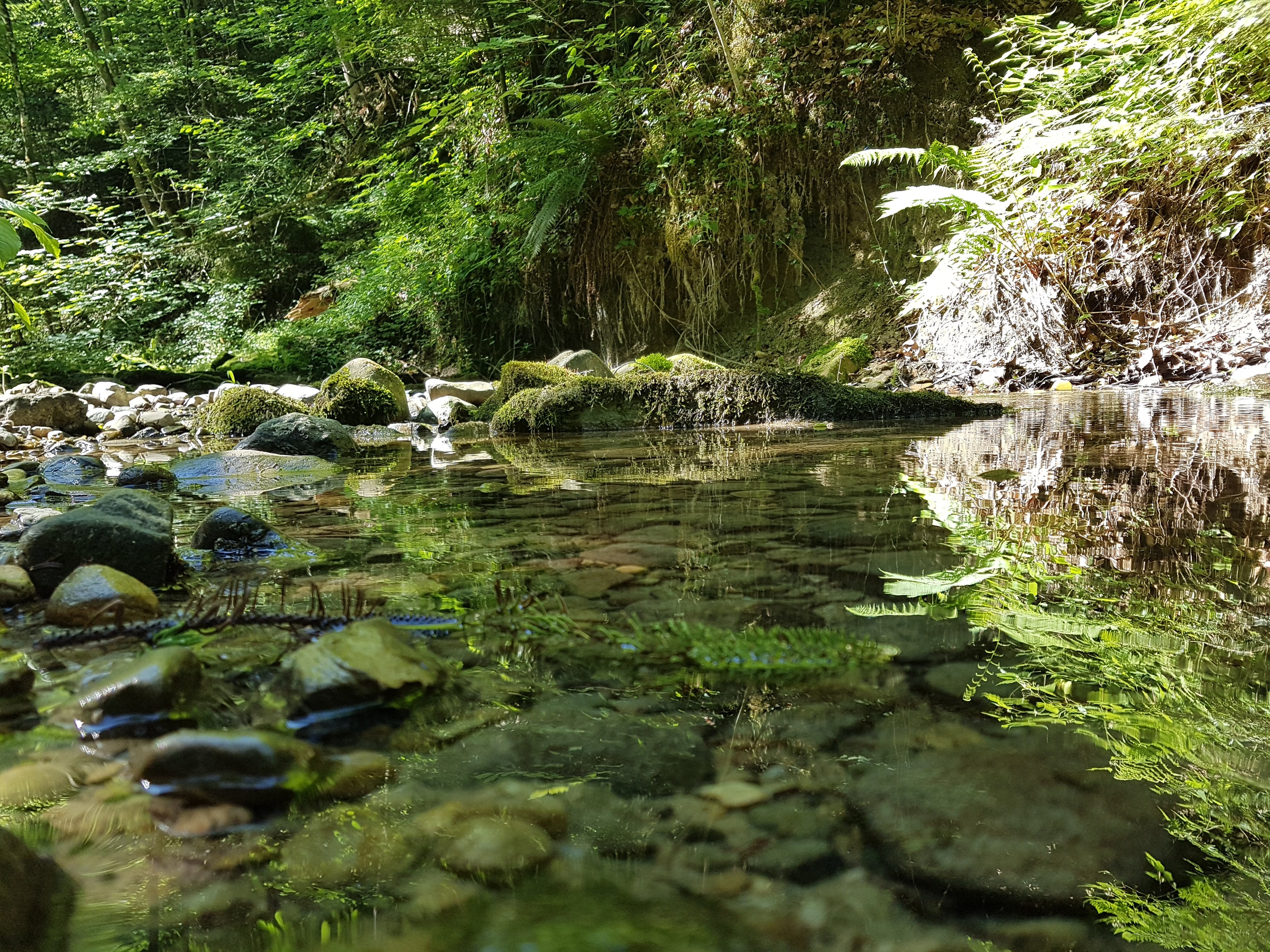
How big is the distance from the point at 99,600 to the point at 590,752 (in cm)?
118

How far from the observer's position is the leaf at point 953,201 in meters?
6.39

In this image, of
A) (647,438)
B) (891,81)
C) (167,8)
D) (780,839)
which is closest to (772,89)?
(891,81)

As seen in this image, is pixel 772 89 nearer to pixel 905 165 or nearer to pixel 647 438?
pixel 905 165

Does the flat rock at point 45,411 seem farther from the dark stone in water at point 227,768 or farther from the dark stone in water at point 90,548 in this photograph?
the dark stone in water at point 227,768

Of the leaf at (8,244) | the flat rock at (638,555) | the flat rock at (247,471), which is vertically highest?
the leaf at (8,244)

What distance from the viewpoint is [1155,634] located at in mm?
1096

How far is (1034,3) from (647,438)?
7.22 m

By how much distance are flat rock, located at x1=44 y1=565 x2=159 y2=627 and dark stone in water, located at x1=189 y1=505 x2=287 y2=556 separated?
1.95 feet

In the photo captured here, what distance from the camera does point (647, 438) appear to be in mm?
4926

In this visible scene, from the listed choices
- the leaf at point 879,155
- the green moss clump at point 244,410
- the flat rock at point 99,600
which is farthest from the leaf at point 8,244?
A: the leaf at point 879,155

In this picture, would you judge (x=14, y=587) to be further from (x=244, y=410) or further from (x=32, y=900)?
(x=244, y=410)

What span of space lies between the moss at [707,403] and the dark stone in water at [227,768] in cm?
472

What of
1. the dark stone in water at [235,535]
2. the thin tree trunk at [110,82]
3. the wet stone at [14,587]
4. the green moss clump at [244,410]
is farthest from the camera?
the thin tree trunk at [110,82]

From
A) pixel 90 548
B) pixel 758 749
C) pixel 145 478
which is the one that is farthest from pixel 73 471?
pixel 758 749
